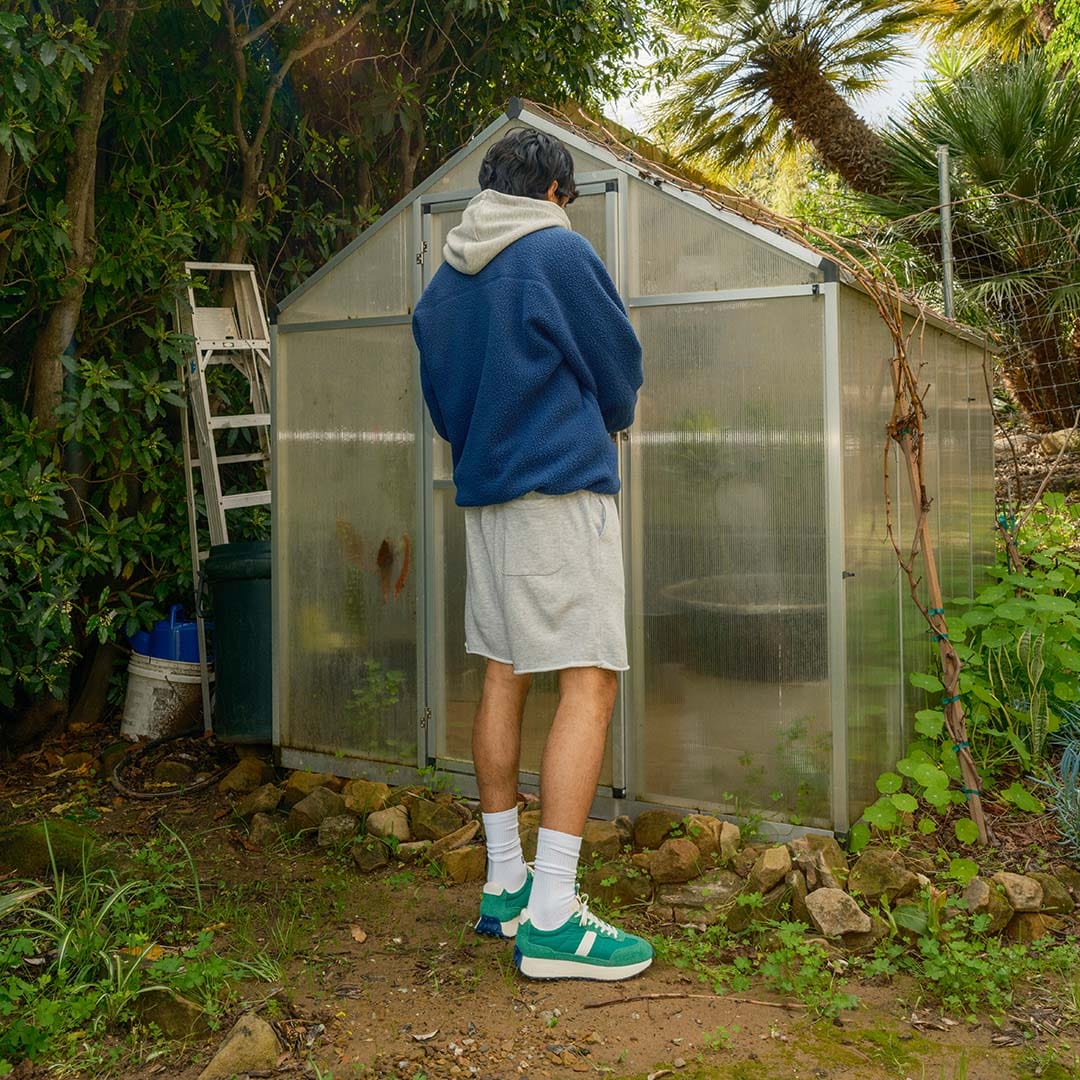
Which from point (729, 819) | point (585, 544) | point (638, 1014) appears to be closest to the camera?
point (638, 1014)

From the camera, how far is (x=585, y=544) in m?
2.71

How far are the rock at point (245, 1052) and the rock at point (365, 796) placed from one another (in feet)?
4.76

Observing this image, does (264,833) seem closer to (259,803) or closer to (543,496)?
(259,803)

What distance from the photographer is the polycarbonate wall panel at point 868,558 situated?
337cm

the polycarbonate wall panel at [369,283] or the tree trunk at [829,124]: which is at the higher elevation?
the tree trunk at [829,124]

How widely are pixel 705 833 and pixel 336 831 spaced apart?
1.14 m

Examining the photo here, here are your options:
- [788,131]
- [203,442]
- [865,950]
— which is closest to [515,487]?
[865,950]

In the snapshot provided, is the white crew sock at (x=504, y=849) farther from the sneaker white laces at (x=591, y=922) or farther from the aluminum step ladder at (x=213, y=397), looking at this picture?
the aluminum step ladder at (x=213, y=397)

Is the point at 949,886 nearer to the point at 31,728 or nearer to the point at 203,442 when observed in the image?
the point at 203,442

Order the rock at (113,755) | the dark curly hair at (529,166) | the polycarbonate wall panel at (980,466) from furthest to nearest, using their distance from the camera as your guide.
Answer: the polycarbonate wall panel at (980,466) → the rock at (113,755) → the dark curly hair at (529,166)

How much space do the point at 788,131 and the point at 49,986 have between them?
9.73 metres

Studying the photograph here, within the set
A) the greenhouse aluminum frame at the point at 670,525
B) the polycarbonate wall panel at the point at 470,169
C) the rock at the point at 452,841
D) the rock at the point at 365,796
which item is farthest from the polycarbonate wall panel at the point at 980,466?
the rock at the point at 365,796

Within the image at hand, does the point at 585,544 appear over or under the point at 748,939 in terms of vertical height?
over

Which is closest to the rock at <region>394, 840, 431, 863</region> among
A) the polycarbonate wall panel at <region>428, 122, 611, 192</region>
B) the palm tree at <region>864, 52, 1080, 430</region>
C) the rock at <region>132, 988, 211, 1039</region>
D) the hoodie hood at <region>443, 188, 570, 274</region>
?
the rock at <region>132, 988, 211, 1039</region>
